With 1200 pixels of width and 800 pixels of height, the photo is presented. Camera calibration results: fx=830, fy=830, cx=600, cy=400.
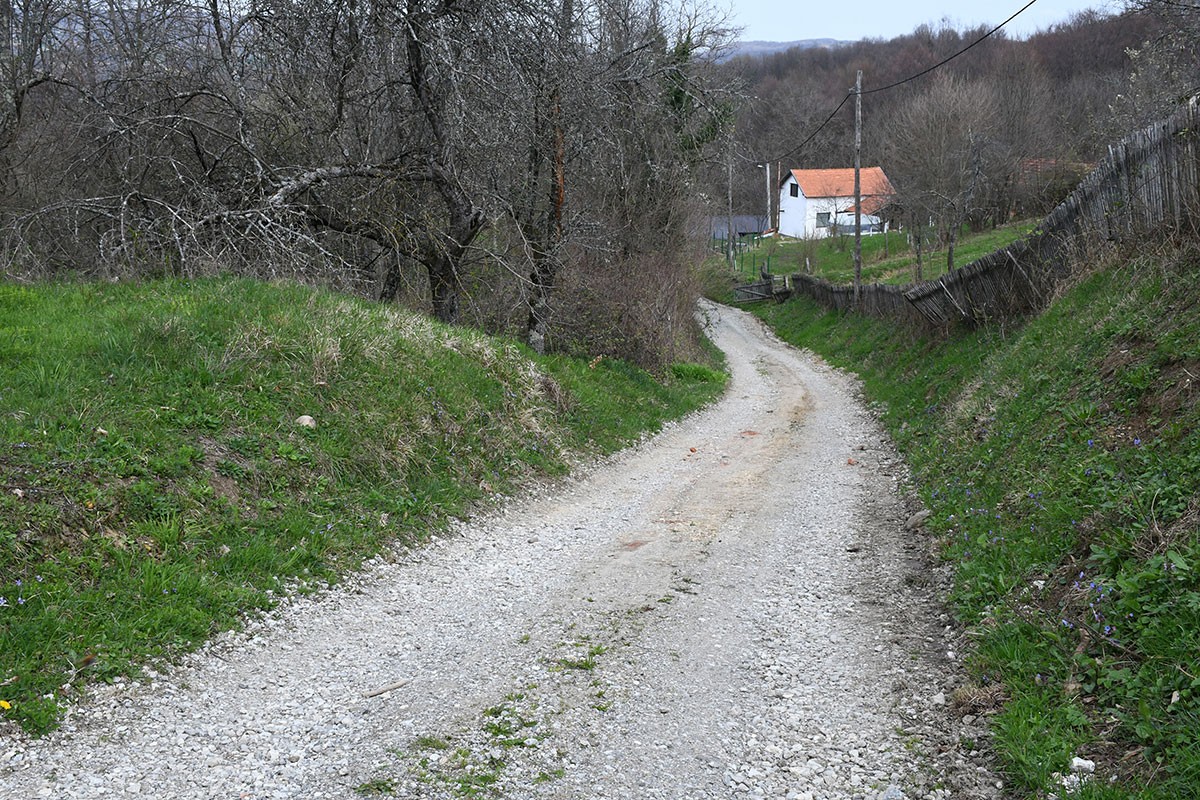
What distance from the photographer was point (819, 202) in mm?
78438

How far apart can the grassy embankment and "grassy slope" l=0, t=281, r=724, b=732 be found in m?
27.0

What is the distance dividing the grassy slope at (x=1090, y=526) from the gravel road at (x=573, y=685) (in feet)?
1.16

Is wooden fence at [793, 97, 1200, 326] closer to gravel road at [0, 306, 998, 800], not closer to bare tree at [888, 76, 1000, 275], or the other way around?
gravel road at [0, 306, 998, 800]

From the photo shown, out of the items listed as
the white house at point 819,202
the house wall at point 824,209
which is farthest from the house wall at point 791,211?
the house wall at point 824,209

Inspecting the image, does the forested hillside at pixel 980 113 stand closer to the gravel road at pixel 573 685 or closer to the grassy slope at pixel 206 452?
the grassy slope at pixel 206 452

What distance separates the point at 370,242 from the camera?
1334 cm

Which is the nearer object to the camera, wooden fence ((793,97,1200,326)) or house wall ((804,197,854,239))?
wooden fence ((793,97,1200,326))

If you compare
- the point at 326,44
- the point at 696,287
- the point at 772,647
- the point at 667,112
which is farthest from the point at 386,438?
the point at 696,287

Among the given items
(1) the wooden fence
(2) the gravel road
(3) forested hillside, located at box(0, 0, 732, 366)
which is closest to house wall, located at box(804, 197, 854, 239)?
(1) the wooden fence

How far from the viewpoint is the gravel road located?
3.69m

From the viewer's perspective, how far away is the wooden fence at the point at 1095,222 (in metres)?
9.45

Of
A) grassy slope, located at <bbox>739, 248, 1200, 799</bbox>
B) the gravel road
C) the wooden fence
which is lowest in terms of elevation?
the gravel road

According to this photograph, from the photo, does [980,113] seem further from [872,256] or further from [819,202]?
[819,202]

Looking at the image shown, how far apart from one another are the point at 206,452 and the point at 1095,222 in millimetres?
11362
